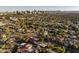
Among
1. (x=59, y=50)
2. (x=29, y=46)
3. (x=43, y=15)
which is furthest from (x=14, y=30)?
(x=59, y=50)

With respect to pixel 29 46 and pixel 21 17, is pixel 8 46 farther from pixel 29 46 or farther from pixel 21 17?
pixel 21 17

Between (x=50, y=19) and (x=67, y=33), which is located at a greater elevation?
(x=50, y=19)

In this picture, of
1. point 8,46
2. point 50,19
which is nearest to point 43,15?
point 50,19

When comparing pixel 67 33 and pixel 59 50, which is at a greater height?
pixel 67 33

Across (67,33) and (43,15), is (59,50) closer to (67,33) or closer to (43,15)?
(67,33)
